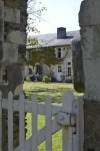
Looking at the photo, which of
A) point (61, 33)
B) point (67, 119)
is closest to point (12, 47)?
point (67, 119)

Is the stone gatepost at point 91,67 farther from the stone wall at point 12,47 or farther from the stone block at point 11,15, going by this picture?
the stone block at point 11,15

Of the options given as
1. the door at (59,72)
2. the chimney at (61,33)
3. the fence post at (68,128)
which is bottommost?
the door at (59,72)

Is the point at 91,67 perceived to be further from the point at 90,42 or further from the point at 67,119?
the point at 67,119

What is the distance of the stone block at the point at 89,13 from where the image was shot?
2.19 metres

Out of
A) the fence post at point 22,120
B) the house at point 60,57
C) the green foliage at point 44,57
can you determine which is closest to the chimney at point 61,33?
the house at point 60,57

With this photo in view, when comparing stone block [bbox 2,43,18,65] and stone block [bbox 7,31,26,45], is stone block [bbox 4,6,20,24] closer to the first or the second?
stone block [bbox 7,31,26,45]

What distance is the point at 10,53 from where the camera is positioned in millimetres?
3988

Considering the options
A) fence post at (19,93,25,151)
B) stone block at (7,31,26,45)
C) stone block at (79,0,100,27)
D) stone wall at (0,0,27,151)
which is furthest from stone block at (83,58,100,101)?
stone block at (7,31,26,45)

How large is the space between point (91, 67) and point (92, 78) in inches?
3.2

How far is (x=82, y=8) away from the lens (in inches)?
88.3

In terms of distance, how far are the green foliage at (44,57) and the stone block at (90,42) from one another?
32.8 metres

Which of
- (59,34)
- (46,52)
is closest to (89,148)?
(46,52)

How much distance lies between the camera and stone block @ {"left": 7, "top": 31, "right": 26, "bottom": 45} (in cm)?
403

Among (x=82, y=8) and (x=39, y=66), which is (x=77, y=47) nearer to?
(x=82, y=8)
